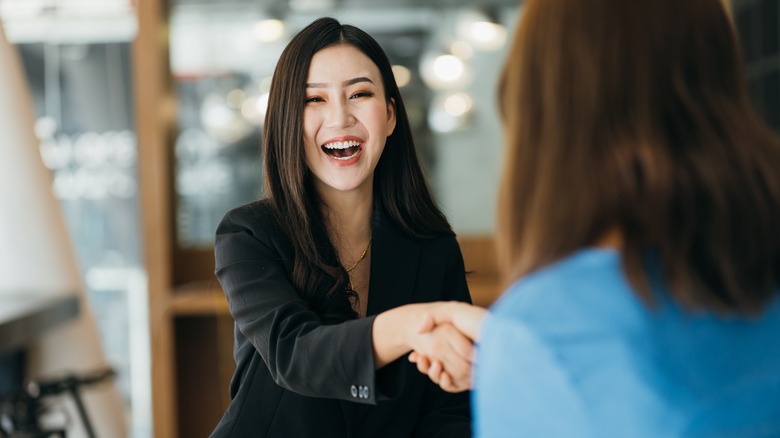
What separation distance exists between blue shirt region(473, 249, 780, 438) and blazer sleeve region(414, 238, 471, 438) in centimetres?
56

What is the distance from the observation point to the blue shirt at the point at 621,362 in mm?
816

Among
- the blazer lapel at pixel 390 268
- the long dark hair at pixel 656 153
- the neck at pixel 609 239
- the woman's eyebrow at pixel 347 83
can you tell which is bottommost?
the blazer lapel at pixel 390 268

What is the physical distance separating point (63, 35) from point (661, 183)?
5151mm

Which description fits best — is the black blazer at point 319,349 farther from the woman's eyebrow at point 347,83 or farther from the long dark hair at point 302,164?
the woman's eyebrow at point 347,83

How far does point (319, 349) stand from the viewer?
1213 mm

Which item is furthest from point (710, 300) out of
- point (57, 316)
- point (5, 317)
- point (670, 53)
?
point (57, 316)

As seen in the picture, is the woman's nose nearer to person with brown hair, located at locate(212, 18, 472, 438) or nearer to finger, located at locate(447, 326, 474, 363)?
person with brown hair, located at locate(212, 18, 472, 438)

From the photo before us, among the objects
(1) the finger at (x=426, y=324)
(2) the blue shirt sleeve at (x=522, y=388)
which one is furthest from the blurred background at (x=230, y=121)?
(2) the blue shirt sleeve at (x=522, y=388)

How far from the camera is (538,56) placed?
36.0 inches

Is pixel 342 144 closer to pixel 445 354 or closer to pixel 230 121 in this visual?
pixel 445 354

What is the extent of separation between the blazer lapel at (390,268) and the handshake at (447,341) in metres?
0.22

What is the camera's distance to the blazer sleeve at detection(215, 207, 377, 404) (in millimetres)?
1195

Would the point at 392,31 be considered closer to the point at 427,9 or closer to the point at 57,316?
the point at 427,9

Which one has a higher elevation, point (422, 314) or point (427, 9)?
point (427, 9)
